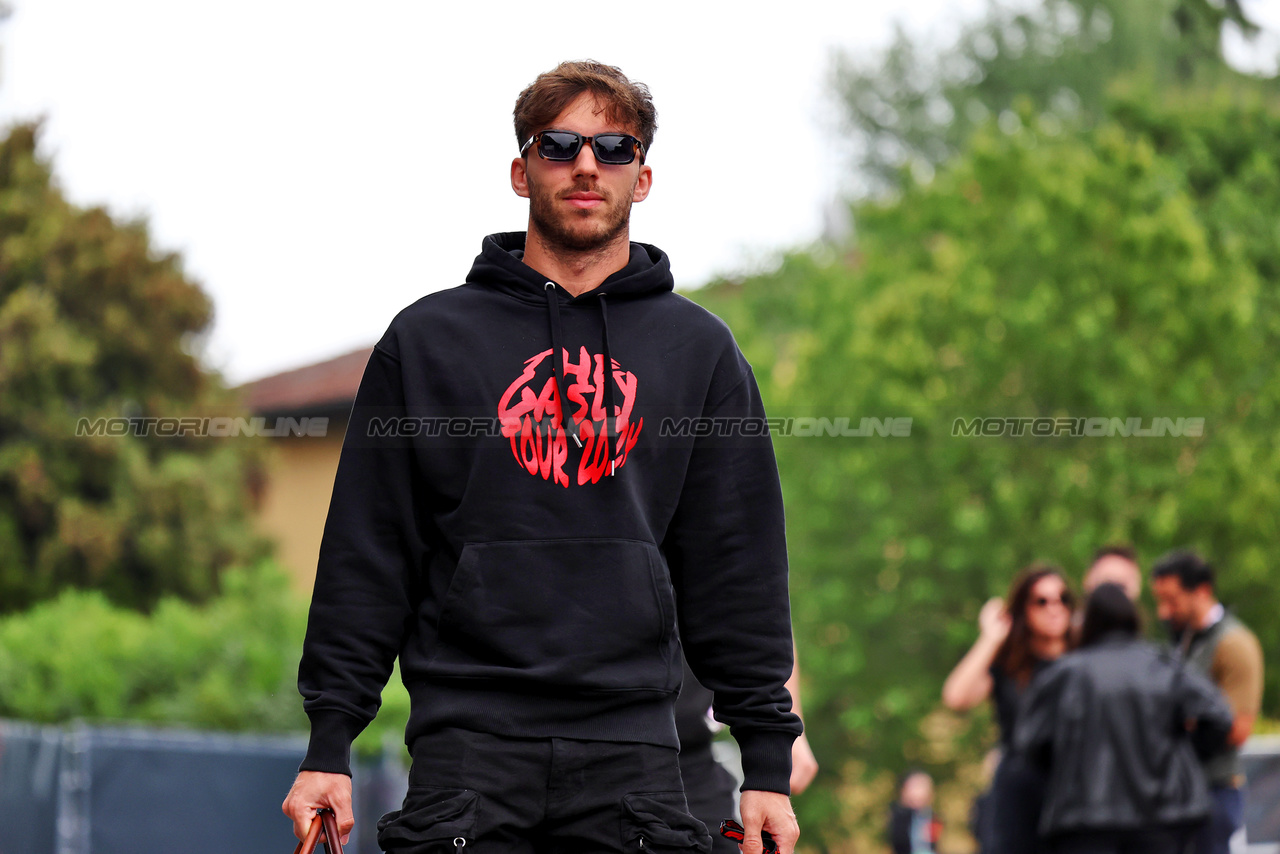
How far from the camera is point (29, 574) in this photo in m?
30.0

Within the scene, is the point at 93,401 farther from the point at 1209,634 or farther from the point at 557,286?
the point at 557,286

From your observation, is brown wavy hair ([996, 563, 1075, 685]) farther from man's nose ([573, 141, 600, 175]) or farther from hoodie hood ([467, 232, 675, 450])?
man's nose ([573, 141, 600, 175])

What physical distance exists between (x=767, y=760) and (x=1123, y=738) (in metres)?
4.35

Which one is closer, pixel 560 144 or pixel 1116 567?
pixel 560 144

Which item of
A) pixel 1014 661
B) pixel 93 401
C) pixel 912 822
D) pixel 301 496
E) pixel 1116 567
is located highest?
pixel 93 401

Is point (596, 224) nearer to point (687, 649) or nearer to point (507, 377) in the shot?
point (507, 377)

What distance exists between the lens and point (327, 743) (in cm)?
289

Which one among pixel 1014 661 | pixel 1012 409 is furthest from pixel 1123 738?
pixel 1012 409

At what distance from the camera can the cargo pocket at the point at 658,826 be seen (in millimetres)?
2793

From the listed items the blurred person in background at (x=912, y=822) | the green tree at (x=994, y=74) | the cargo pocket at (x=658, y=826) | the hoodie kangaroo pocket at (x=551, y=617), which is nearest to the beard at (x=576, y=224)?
the hoodie kangaroo pocket at (x=551, y=617)

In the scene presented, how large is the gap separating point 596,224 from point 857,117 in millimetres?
38805

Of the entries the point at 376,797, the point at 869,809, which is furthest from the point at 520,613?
the point at 869,809

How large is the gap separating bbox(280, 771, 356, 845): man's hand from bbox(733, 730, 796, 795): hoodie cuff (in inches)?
30.4

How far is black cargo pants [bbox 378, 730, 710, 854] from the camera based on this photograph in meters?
2.75
